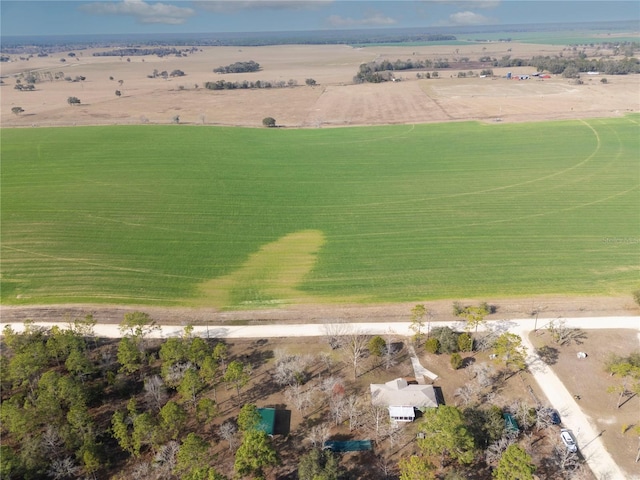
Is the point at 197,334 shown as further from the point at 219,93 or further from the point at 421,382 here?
the point at 219,93

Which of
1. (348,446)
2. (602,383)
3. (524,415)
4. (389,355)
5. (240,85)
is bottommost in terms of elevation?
(348,446)

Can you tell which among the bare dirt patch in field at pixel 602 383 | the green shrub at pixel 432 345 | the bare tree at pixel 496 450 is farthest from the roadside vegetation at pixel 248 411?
the bare dirt patch in field at pixel 602 383

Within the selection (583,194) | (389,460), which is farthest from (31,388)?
(583,194)

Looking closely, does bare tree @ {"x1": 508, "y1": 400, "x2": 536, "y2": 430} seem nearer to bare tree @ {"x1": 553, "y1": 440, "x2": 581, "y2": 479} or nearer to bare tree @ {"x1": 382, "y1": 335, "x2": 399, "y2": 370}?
bare tree @ {"x1": 553, "y1": 440, "x2": 581, "y2": 479}

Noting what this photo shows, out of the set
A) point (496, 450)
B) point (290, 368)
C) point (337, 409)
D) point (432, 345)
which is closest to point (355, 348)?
point (290, 368)

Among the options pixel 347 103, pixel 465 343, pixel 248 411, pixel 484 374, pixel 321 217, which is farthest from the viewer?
pixel 347 103

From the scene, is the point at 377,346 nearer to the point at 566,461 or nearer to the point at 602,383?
the point at 566,461

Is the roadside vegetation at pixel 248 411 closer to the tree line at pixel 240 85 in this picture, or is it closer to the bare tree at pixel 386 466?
the bare tree at pixel 386 466
